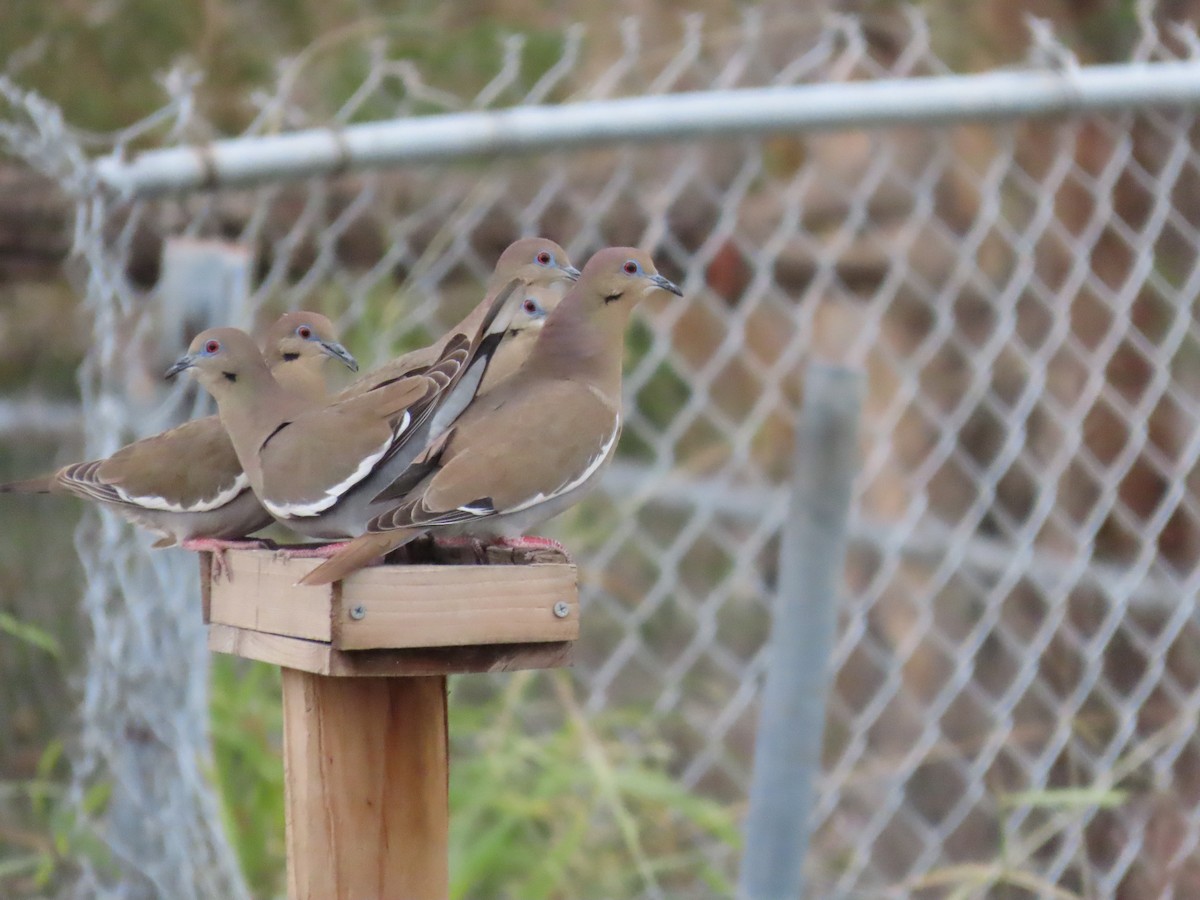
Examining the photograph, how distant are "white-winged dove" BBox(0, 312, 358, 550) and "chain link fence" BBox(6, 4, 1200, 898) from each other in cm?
46

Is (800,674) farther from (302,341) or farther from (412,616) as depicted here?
(302,341)

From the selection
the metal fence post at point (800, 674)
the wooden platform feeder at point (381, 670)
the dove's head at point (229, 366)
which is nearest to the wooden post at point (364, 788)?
the wooden platform feeder at point (381, 670)

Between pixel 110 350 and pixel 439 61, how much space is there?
8.97 ft

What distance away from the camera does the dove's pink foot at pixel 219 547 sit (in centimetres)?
173

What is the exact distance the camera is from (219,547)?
1751 millimetres

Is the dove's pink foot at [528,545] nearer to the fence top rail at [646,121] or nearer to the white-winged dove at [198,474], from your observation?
the white-winged dove at [198,474]

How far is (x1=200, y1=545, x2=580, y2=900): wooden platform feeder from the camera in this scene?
4.96ft

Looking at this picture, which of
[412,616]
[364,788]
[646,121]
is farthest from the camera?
[646,121]

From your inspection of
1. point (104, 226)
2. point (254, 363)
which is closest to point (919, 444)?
point (104, 226)

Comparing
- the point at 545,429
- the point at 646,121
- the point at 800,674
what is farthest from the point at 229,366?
the point at 646,121

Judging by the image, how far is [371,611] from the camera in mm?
1489

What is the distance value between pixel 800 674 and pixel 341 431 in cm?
66

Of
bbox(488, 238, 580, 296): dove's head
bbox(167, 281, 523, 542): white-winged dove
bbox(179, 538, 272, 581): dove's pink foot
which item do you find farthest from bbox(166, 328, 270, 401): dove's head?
bbox(488, 238, 580, 296): dove's head

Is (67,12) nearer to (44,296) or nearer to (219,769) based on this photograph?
(44,296)
